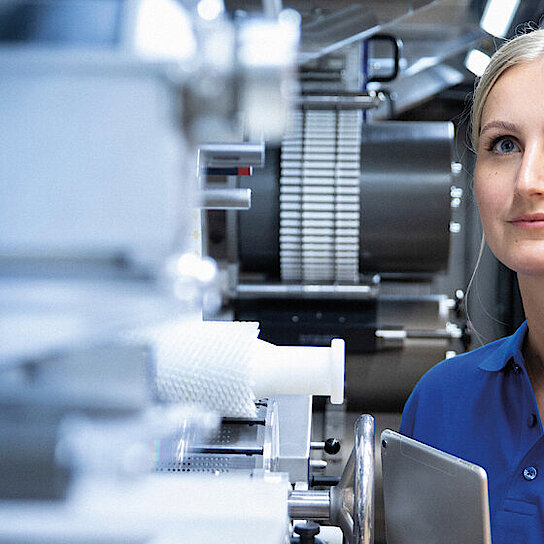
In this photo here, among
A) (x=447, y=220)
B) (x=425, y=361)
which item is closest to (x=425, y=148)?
(x=447, y=220)

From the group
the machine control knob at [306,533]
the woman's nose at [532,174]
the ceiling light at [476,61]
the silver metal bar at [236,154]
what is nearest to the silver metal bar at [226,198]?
the silver metal bar at [236,154]

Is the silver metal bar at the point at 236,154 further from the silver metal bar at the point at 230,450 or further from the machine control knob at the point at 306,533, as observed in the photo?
the machine control knob at the point at 306,533

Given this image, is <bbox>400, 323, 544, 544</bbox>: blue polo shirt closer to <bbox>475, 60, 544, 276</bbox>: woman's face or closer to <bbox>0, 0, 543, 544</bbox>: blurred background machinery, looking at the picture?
<bbox>475, 60, 544, 276</bbox>: woman's face

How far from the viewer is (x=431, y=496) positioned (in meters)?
0.64

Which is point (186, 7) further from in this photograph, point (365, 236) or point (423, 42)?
point (423, 42)

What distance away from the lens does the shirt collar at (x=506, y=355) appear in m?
1.07

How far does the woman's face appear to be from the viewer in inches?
35.6

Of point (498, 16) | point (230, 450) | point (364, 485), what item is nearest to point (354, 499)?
point (364, 485)

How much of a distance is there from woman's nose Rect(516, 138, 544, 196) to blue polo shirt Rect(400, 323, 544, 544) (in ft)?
0.94

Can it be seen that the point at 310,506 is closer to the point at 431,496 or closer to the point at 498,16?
the point at 431,496

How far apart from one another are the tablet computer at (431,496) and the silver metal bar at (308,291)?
0.96 meters

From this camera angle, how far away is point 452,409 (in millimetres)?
1105

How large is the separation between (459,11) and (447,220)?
2.79ft

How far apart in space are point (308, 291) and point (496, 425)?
724 millimetres
